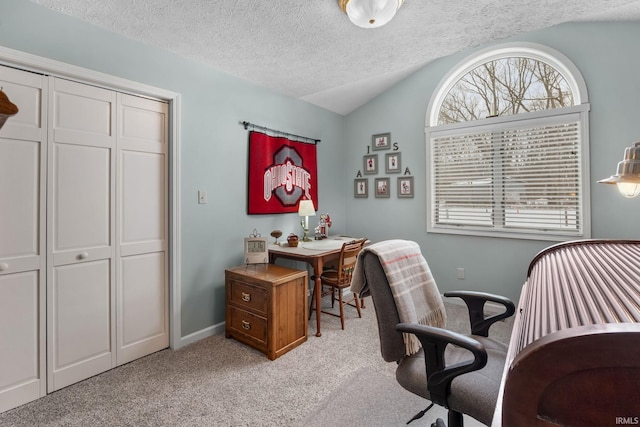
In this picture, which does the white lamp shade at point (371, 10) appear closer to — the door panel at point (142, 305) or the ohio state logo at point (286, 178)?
the ohio state logo at point (286, 178)

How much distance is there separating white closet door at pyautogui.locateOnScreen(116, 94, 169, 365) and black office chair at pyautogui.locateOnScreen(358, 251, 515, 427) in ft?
6.02

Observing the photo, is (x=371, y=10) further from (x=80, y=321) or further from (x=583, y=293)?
(x=80, y=321)

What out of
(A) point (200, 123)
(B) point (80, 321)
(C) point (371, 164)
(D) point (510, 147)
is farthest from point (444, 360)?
(C) point (371, 164)

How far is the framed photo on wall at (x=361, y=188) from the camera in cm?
411

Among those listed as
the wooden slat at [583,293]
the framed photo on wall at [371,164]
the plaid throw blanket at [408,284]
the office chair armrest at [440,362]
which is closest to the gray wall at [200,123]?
the framed photo on wall at [371,164]

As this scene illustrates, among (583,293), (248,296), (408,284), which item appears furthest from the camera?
(248,296)

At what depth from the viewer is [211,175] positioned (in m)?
2.74

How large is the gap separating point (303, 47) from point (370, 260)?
188 centimetres

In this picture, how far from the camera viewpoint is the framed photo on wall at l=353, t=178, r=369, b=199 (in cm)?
411

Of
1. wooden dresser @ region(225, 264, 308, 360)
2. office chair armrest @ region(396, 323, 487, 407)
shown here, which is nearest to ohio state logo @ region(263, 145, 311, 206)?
wooden dresser @ region(225, 264, 308, 360)

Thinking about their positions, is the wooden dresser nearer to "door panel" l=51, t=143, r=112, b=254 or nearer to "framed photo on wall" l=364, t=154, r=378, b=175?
"door panel" l=51, t=143, r=112, b=254

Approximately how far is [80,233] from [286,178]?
194 cm

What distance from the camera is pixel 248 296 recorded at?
2520 millimetres

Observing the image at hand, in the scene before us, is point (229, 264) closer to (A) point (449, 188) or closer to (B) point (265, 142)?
(B) point (265, 142)
